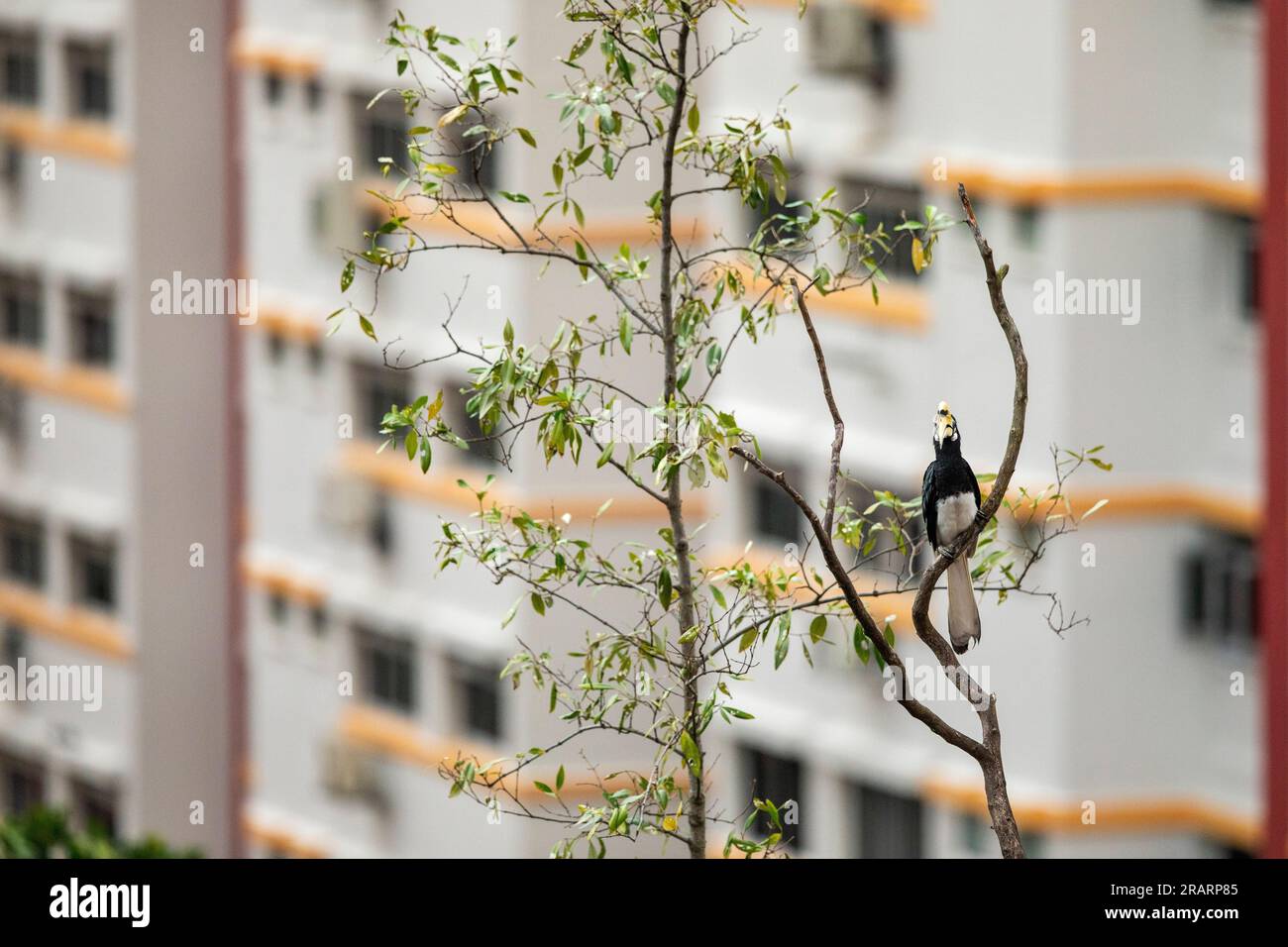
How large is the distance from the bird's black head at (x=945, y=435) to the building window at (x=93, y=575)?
20817 millimetres

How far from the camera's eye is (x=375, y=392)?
82.4ft

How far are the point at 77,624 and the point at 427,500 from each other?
23.5 feet

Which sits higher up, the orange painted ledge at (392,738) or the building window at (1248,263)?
the building window at (1248,263)

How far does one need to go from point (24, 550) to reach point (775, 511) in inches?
512

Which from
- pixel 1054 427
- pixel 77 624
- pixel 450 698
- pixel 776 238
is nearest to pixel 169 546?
pixel 77 624

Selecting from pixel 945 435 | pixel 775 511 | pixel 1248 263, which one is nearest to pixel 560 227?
pixel 775 511

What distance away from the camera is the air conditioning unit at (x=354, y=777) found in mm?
25484

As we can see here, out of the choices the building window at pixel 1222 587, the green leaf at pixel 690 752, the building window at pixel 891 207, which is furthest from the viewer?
the building window at pixel 891 207

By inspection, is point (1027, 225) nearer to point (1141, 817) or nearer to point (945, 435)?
point (1141, 817)

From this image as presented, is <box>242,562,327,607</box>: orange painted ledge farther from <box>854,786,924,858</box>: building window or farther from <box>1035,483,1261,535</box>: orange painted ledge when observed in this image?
<box>1035,483,1261,535</box>: orange painted ledge

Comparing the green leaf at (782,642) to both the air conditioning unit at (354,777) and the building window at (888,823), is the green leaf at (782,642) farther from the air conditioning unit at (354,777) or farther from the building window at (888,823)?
the air conditioning unit at (354,777)

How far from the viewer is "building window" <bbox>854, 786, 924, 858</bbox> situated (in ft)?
67.0

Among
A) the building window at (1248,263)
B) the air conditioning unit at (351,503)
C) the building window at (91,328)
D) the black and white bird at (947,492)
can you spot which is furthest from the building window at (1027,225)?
the building window at (91,328)

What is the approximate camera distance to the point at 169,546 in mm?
28891
